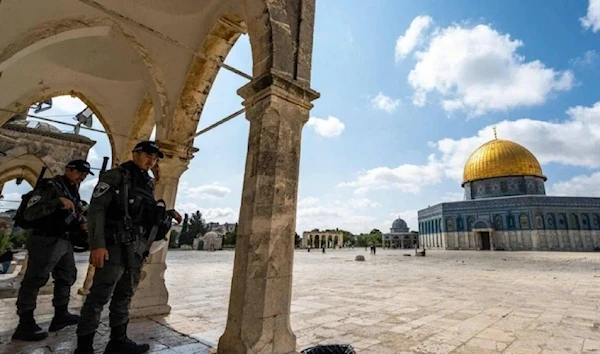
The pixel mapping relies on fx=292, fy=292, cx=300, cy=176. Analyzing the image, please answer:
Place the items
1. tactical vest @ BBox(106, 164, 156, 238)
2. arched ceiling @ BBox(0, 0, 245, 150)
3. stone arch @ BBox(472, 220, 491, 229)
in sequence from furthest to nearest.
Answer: stone arch @ BBox(472, 220, 491, 229) < arched ceiling @ BBox(0, 0, 245, 150) < tactical vest @ BBox(106, 164, 156, 238)

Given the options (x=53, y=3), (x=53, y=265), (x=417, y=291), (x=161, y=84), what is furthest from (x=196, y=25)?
(x=417, y=291)

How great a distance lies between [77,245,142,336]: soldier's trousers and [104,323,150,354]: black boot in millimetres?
63

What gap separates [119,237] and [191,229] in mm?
56439

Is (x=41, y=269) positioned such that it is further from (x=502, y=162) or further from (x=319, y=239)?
(x=319, y=239)

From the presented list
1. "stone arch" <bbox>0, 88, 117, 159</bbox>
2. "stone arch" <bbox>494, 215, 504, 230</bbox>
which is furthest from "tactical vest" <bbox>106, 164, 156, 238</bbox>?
"stone arch" <bbox>494, 215, 504, 230</bbox>

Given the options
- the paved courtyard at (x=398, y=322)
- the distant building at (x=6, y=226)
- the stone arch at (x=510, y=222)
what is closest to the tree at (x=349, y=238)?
the stone arch at (x=510, y=222)

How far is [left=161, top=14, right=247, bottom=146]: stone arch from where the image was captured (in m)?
4.77

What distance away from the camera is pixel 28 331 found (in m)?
2.89

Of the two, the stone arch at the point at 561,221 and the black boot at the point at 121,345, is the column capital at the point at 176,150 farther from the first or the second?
the stone arch at the point at 561,221

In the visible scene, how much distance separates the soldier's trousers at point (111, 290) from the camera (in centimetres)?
243

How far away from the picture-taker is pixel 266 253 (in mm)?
2615

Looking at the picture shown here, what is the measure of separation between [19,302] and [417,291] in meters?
6.89

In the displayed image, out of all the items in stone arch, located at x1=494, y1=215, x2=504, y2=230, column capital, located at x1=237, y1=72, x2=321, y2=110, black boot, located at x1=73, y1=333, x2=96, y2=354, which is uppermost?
stone arch, located at x1=494, y1=215, x2=504, y2=230

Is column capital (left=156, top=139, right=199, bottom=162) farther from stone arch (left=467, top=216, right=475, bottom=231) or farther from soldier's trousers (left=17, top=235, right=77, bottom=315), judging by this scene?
stone arch (left=467, top=216, right=475, bottom=231)
